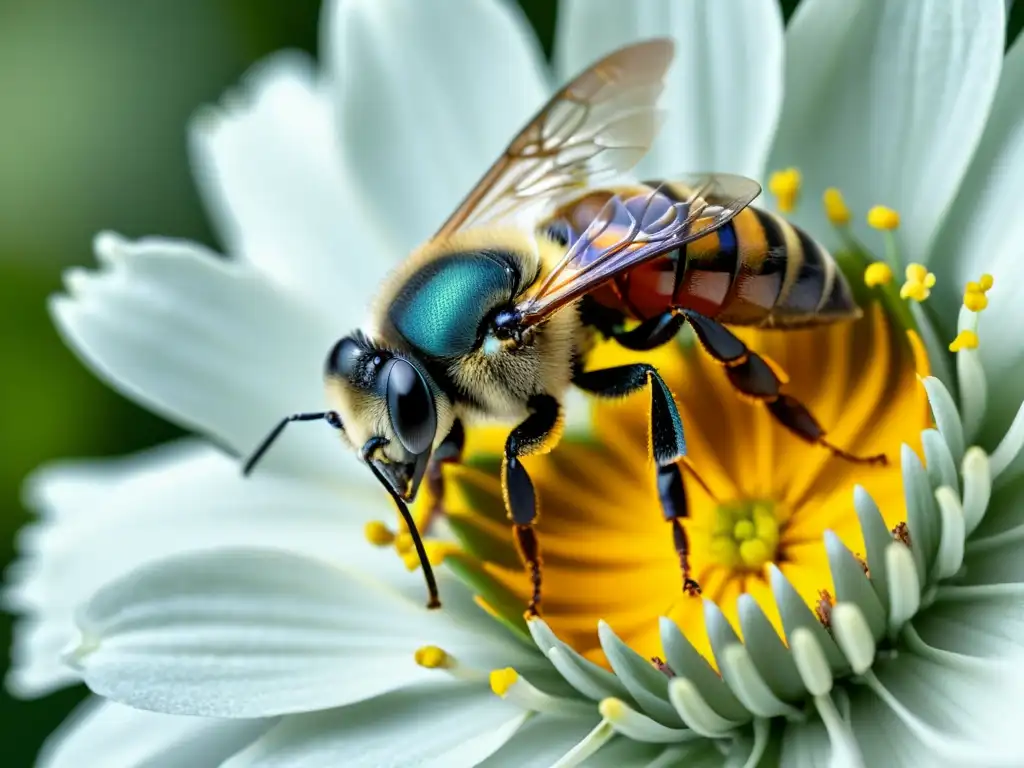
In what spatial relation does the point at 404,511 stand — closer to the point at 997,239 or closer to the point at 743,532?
the point at 743,532

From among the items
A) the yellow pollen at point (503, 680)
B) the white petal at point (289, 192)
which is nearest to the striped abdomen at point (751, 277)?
the yellow pollen at point (503, 680)

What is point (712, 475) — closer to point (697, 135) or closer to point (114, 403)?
point (697, 135)

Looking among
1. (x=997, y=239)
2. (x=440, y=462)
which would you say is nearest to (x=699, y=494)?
(x=440, y=462)

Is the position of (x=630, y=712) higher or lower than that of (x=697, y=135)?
lower

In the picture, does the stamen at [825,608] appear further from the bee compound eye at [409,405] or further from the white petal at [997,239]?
the bee compound eye at [409,405]

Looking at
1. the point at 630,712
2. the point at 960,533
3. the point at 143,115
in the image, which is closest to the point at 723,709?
the point at 630,712

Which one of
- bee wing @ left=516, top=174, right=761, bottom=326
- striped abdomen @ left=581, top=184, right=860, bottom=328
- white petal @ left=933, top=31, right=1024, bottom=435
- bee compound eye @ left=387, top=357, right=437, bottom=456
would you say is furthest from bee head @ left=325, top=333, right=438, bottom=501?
white petal @ left=933, top=31, right=1024, bottom=435

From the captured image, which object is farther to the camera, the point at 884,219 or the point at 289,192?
the point at 289,192
